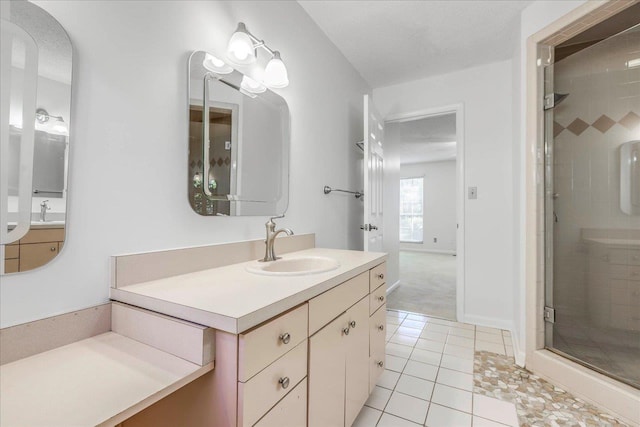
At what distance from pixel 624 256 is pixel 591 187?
0.45m

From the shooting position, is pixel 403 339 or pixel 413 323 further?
pixel 413 323

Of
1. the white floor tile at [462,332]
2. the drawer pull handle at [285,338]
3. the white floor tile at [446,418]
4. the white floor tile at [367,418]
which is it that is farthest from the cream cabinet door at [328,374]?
the white floor tile at [462,332]

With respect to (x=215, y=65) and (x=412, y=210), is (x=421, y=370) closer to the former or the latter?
(x=215, y=65)

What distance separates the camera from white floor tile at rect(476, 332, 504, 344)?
2311mm

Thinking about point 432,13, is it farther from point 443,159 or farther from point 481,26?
point 443,159

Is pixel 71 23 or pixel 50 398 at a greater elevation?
pixel 71 23

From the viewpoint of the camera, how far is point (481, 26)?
210 centimetres

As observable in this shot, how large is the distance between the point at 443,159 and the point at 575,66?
17.0ft

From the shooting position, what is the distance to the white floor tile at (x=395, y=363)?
1.87m

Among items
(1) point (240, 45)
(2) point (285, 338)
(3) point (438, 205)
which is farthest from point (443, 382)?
(3) point (438, 205)

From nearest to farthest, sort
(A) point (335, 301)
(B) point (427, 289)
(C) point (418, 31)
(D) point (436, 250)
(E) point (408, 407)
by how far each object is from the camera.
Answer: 1. (A) point (335, 301)
2. (E) point (408, 407)
3. (C) point (418, 31)
4. (B) point (427, 289)
5. (D) point (436, 250)

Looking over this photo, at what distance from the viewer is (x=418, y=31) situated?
2141mm

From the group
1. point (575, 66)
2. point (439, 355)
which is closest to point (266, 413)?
point (439, 355)

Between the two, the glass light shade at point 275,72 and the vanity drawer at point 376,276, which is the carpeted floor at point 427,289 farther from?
the glass light shade at point 275,72
